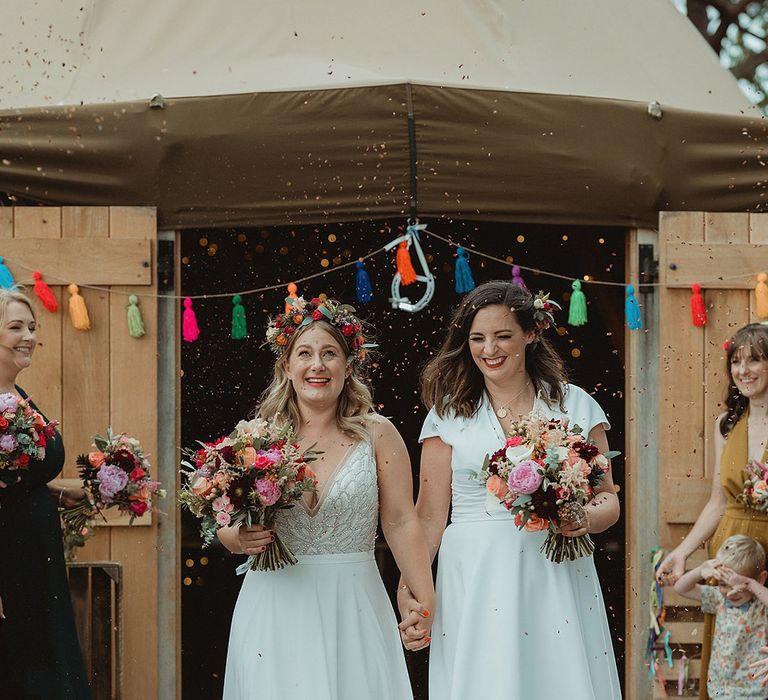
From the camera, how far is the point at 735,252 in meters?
5.93

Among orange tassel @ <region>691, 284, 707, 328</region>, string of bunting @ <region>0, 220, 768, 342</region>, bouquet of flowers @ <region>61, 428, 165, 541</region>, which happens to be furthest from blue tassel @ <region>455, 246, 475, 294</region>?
bouquet of flowers @ <region>61, 428, 165, 541</region>

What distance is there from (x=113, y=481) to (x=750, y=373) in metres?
2.77

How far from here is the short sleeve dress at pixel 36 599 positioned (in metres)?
4.82

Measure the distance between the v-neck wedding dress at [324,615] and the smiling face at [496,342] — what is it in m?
0.55

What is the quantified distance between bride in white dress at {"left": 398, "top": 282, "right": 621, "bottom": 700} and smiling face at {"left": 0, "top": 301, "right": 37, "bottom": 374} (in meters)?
1.59

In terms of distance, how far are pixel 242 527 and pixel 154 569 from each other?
1.53m

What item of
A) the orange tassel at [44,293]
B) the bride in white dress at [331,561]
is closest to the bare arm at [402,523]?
the bride in white dress at [331,561]

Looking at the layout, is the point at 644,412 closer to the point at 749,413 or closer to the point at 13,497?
the point at 749,413

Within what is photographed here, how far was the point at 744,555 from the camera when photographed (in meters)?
5.29

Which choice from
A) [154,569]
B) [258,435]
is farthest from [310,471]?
[154,569]

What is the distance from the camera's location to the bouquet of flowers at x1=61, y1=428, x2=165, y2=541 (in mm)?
5113

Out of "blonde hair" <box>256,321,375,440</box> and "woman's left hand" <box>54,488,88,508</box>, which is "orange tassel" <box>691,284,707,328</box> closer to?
"blonde hair" <box>256,321,375,440</box>

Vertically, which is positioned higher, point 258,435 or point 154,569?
point 258,435

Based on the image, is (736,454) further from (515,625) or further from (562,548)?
(515,625)
